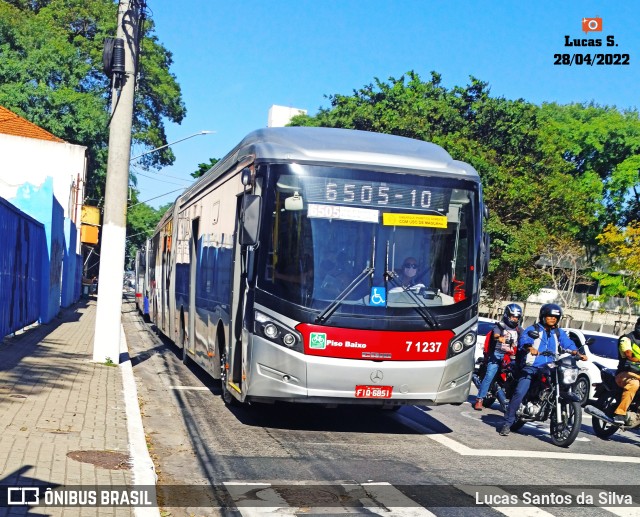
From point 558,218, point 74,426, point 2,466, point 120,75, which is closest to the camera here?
point 2,466

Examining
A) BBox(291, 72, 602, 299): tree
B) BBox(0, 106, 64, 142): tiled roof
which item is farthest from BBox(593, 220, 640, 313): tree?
BBox(0, 106, 64, 142): tiled roof

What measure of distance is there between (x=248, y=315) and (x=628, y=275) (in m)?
49.3

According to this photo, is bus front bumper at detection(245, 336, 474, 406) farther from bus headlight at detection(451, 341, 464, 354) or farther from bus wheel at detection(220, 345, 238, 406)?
bus wheel at detection(220, 345, 238, 406)

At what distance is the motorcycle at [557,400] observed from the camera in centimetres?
1046

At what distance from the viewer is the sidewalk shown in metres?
6.78

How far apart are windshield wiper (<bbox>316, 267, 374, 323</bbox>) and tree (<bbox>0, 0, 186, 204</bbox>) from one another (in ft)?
111

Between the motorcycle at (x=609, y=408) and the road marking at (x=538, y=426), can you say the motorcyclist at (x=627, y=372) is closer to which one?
the motorcycle at (x=609, y=408)

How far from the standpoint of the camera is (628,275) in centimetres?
5484

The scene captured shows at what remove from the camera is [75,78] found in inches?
1956

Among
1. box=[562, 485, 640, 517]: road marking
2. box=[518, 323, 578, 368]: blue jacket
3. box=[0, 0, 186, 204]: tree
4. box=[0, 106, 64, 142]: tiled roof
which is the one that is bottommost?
box=[562, 485, 640, 517]: road marking

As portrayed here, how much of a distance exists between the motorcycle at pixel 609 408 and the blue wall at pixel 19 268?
11556 mm

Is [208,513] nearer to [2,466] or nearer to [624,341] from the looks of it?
[2,466]

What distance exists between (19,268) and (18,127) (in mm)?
25238

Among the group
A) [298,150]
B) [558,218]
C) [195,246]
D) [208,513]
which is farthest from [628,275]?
[208,513]
